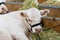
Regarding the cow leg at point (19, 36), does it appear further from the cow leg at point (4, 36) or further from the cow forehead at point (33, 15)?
the cow forehead at point (33, 15)

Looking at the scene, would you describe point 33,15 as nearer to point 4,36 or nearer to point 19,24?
point 19,24

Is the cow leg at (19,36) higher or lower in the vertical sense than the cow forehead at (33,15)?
lower

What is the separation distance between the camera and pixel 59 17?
237 centimetres

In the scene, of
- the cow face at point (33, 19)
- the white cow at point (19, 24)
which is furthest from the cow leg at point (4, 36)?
the cow face at point (33, 19)

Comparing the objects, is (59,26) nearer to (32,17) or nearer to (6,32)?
(32,17)

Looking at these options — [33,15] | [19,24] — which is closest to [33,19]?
[33,15]

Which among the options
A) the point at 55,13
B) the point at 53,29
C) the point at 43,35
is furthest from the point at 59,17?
the point at 43,35

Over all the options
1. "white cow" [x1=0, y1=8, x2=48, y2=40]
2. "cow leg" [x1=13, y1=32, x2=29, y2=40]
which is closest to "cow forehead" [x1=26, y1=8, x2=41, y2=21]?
"white cow" [x1=0, y1=8, x2=48, y2=40]

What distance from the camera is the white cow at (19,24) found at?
5.00 ft

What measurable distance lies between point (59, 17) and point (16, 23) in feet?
3.09

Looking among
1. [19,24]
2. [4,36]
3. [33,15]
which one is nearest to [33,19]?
[33,15]

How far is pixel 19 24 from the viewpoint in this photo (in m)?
1.60

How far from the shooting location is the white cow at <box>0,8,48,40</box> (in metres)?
1.53

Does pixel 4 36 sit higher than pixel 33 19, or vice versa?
pixel 33 19
